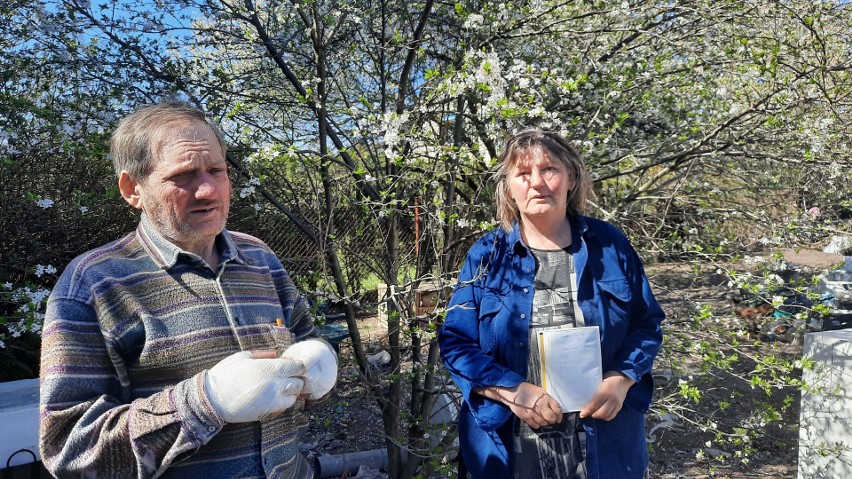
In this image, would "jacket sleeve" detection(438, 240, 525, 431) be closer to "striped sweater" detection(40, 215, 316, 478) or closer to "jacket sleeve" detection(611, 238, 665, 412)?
"jacket sleeve" detection(611, 238, 665, 412)

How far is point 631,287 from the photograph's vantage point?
2.20 metres

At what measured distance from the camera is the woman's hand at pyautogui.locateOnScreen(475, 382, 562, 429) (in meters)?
1.97

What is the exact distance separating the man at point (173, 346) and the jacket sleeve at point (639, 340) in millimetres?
1026

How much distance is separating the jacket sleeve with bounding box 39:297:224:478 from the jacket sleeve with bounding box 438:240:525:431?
38.2 inches

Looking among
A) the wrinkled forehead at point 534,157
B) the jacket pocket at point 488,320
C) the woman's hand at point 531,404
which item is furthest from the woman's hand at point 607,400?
the wrinkled forehead at point 534,157

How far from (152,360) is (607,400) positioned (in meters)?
1.33

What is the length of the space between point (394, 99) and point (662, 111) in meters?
1.82

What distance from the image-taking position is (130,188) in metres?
1.55

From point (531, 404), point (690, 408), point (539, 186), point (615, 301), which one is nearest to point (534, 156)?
point (539, 186)

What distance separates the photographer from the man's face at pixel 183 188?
1.49 m

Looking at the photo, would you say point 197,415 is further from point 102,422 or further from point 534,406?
point 534,406

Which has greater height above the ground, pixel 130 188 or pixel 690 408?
pixel 130 188

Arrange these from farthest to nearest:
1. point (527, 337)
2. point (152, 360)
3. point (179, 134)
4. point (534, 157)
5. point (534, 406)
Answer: point (534, 157) < point (527, 337) < point (534, 406) < point (179, 134) < point (152, 360)

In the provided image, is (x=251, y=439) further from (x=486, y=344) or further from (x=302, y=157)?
(x=302, y=157)
